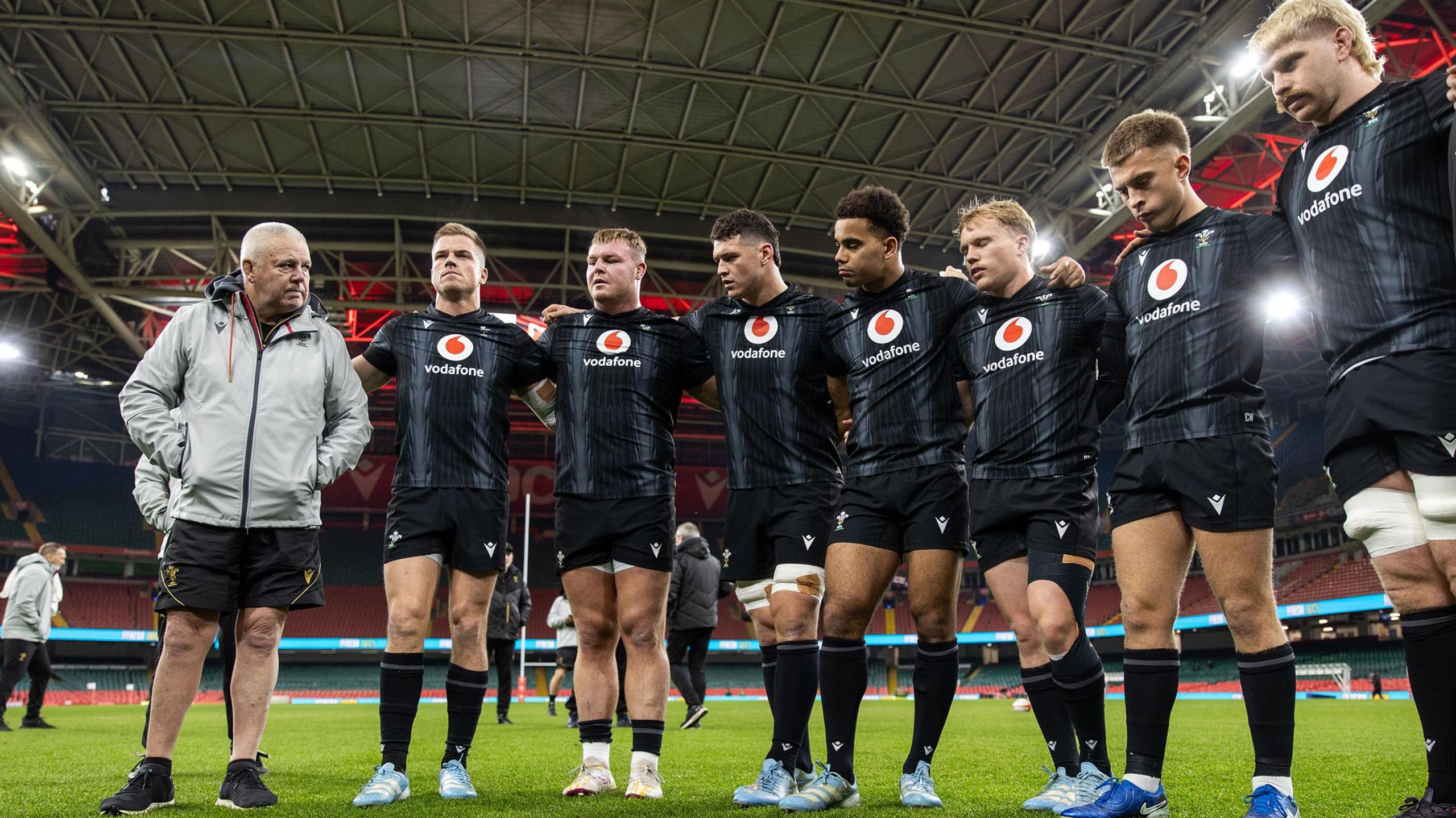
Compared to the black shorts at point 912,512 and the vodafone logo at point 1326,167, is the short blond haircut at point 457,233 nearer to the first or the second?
the black shorts at point 912,512

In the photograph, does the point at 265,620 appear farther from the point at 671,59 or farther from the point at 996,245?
the point at 671,59

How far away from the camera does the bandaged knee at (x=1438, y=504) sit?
2.44m

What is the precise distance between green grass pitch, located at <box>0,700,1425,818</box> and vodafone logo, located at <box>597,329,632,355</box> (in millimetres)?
1920

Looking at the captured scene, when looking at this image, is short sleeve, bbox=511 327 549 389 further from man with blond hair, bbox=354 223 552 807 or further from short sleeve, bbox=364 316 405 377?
short sleeve, bbox=364 316 405 377

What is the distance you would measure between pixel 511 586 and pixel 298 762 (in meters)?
5.56

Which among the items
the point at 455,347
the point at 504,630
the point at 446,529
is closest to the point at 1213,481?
the point at 446,529

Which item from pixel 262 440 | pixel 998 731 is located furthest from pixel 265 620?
pixel 998 731

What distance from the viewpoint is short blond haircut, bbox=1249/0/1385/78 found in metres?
2.90

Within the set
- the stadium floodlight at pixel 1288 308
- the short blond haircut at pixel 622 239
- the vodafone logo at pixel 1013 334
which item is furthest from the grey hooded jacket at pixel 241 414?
the stadium floodlight at pixel 1288 308

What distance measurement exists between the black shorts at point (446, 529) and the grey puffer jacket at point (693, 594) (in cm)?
556

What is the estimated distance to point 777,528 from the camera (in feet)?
12.5

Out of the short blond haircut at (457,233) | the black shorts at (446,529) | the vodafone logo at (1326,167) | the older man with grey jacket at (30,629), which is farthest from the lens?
the older man with grey jacket at (30,629)

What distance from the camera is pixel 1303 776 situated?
4.75 metres

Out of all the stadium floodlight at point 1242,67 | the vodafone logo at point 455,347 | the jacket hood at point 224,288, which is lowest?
the vodafone logo at point 455,347
